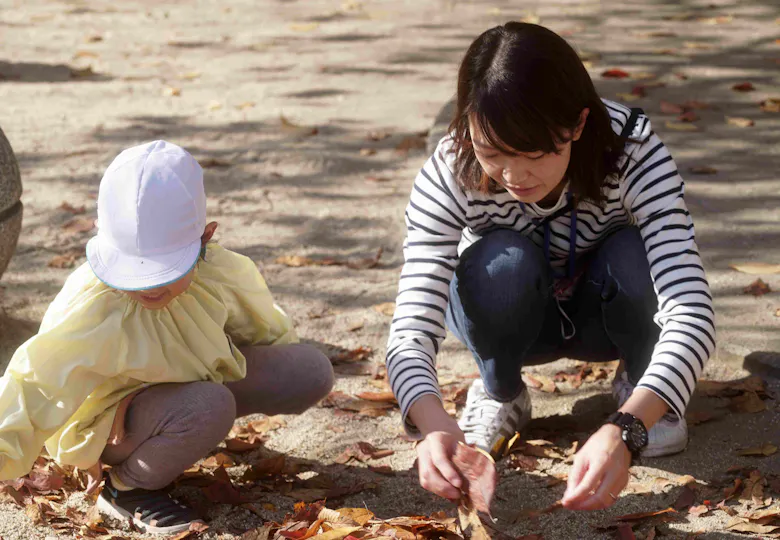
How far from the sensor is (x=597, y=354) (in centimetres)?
280

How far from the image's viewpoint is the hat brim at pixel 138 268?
215 centimetres

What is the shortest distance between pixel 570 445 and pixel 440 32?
207 inches

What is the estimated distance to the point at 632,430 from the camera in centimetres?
201

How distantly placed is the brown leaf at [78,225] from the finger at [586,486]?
9.45 feet

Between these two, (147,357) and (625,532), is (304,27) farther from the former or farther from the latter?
(625,532)

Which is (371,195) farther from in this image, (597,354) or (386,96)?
(597,354)

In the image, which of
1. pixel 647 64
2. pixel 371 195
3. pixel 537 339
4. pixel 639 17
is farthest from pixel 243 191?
pixel 639 17

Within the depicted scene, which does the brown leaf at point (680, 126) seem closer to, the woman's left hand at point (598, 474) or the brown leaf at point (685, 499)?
the brown leaf at point (685, 499)

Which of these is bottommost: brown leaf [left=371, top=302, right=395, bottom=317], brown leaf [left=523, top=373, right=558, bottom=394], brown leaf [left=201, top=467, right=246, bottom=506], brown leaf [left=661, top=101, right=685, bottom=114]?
brown leaf [left=523, top=373, right=558, bottom=394]

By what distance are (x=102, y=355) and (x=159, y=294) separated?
18 cm

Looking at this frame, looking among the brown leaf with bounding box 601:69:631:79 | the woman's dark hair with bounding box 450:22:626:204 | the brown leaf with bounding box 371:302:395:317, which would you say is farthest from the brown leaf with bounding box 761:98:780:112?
the woman's dark hair with bounding box 450:22:626:204

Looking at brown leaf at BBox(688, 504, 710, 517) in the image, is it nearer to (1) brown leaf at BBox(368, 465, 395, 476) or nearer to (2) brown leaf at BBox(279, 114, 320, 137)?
(1) brown leaf at BBox(368, 465, 395, 476)

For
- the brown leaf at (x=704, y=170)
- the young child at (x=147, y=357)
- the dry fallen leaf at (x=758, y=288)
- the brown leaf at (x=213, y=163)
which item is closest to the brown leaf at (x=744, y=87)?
the brown leaf at (x=704, y=170)

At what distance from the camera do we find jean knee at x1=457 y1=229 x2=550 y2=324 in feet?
8.15
